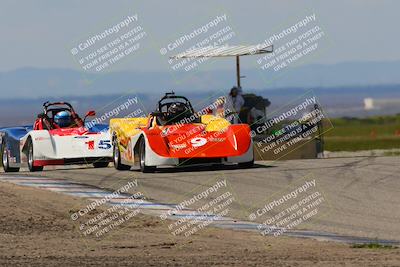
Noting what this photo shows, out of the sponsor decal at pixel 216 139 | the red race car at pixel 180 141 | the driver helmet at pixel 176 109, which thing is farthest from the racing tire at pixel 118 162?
the sponsor decal at pixel 216 139

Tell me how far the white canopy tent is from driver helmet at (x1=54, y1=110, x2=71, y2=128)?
7.40 meters

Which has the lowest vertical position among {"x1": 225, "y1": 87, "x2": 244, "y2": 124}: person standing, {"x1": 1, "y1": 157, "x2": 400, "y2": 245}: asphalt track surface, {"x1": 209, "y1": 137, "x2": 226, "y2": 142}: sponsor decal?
{"x1": 1, "y1": 157, "x2": 400, "y2": 245}: asphalt track surface

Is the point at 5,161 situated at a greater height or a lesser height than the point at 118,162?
greater

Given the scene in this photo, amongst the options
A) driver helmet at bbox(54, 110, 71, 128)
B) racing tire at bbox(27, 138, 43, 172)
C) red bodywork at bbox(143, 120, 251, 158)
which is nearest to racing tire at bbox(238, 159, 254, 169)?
Answer: red bodywork at bbox(143, 120, 251, 158)

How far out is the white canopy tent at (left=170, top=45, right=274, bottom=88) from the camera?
32250mm

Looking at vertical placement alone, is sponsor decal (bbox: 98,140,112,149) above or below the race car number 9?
above

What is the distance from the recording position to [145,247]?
44.9ft

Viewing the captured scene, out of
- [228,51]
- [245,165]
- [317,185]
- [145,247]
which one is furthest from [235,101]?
[145,247]

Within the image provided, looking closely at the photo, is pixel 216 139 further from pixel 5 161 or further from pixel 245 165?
pixel 5 161

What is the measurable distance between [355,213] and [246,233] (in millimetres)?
2477

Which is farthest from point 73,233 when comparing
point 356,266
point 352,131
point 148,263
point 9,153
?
point 352,131

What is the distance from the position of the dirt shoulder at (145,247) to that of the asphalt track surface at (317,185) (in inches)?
59.8

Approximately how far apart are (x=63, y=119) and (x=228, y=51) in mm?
8307

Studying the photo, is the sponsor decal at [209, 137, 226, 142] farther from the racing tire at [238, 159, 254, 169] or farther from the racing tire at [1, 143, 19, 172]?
the racing tire at [1, 143, 19, 172]
